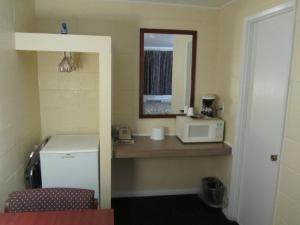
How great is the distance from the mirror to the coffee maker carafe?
0.54 ft

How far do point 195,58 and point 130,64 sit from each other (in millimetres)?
821

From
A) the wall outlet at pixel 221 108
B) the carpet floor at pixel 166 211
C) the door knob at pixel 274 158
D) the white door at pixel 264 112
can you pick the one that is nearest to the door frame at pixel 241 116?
the white door at pixel 264 112

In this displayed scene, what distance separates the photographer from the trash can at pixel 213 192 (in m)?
2.92

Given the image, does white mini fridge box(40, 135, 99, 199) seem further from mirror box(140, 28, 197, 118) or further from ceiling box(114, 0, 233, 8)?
ceiling box(114, 0, 233, 8)

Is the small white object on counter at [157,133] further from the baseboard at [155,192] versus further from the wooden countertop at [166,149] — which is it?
the baseboard at [155,192]

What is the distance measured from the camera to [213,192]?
295cm

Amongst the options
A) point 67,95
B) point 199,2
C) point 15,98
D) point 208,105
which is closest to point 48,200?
point 15,98

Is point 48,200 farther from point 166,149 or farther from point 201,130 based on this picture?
point 201,130

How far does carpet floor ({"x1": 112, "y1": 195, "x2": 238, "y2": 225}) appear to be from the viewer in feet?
8.97

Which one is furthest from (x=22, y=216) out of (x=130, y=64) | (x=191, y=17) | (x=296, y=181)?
(x=191, y=17)

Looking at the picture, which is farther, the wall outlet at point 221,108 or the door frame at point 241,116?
the wall outlet at point 221,108

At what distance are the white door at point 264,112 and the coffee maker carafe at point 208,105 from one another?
0.56 metres

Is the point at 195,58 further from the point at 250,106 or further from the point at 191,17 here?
the point at 250,106

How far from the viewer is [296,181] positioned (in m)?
1.80
